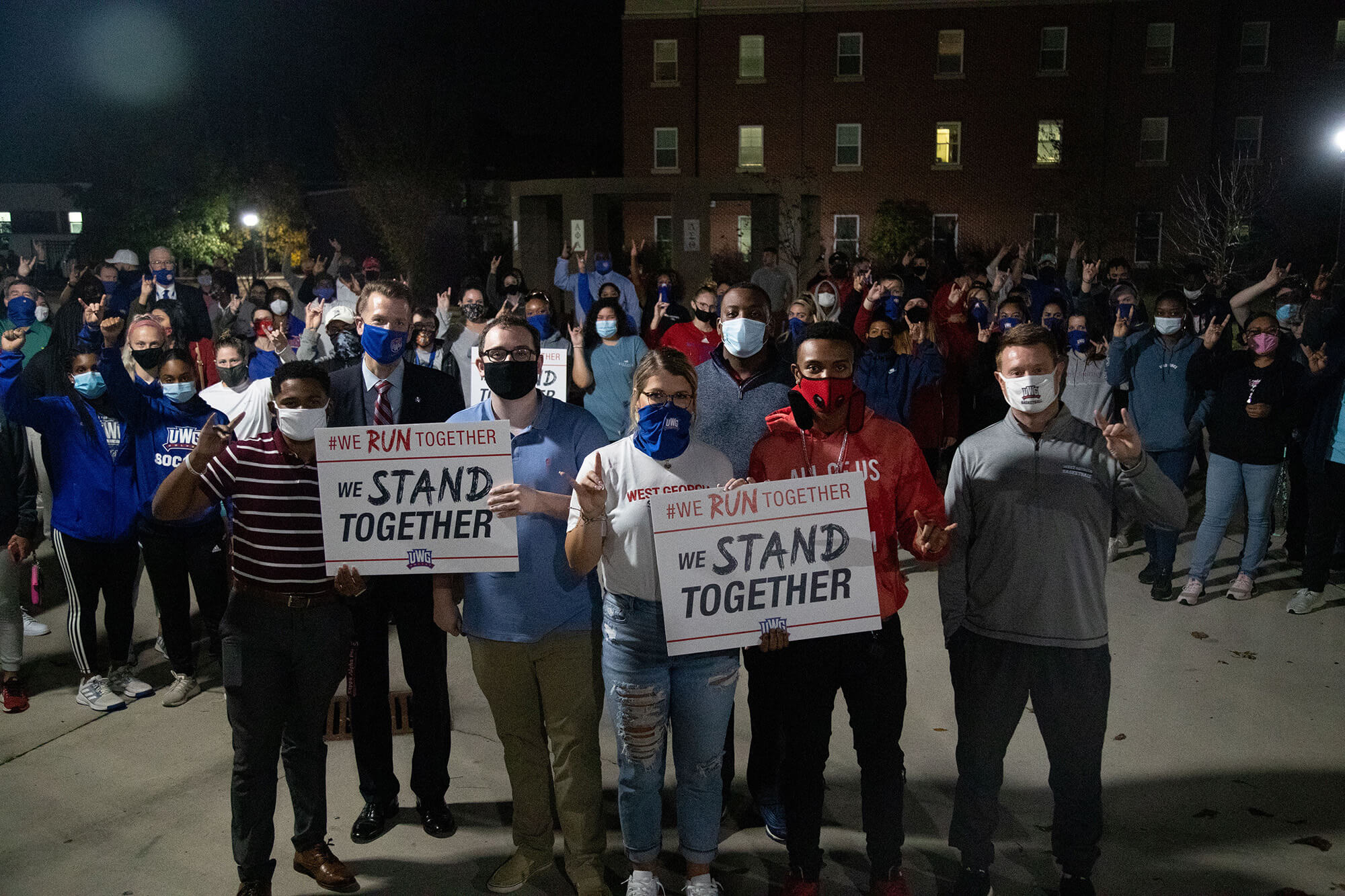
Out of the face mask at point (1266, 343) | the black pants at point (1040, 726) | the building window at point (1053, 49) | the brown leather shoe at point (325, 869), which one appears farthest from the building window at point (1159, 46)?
the brown leather shoe at point (325, 869)

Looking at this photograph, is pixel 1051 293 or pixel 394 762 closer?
pixel 394 762

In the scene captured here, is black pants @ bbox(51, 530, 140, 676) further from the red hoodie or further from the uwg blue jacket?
the red hoodie

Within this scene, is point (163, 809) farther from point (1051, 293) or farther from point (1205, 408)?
point (1051, 293)

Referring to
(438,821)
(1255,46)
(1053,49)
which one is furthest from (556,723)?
(1255,46)

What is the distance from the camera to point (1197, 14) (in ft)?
107

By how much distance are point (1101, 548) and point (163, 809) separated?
438 centimetres

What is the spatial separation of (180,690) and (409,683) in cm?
231

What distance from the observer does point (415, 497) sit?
4.18 metres

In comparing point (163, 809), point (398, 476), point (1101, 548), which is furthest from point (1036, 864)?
point (163, 809)

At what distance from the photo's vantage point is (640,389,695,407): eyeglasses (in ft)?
12.7

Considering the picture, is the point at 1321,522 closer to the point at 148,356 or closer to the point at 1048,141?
the point at 148,356

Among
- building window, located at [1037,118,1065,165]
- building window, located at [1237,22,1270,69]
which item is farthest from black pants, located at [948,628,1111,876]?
building window, located at [1237,22,1270,69]

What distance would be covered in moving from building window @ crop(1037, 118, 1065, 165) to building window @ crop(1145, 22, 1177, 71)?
10.5 feet

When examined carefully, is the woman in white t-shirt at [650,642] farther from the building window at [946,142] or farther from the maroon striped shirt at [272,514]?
the building window at [946,142]
